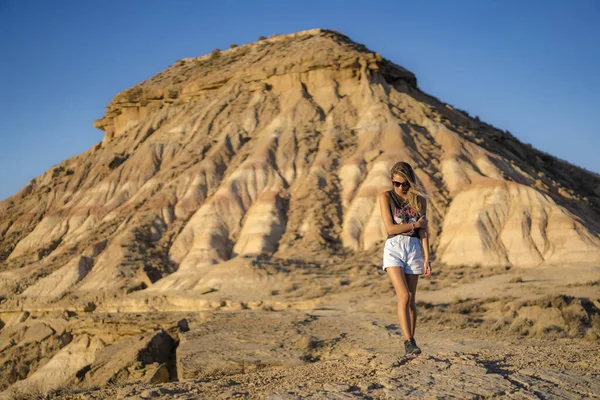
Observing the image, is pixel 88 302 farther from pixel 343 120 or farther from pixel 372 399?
pixel 372 399

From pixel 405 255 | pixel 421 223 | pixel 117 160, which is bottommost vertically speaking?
pixel 405 255

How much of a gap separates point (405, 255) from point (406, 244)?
0.12 meters

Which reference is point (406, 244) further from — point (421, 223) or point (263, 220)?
point (263, 220)

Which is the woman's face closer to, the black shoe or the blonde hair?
the blonde hair

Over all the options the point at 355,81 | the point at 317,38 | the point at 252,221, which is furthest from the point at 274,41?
the point at 252,221

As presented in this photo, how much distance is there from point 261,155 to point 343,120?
559 centimetres

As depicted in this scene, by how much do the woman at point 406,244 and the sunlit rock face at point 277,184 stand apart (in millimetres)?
19247

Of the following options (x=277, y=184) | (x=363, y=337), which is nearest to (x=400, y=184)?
(x=363, y=337)

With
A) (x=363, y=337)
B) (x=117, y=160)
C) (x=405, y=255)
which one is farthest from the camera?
(x=117, y=160)

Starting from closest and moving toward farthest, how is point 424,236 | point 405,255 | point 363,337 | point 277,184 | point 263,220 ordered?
point 405,255 < point 424,236 < point 363,337 < point 263,220 < point 277,184

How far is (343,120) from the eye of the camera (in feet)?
119

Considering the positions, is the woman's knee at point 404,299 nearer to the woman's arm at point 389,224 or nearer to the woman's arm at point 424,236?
the woman's arm at point 424,236

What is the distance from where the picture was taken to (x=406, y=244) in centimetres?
655

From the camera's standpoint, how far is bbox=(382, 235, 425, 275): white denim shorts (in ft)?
21.4
